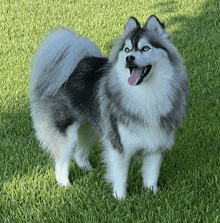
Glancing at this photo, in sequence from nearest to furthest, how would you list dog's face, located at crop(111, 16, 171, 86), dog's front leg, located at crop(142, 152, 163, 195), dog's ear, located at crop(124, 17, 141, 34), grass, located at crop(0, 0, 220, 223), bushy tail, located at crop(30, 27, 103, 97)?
dog's face, located at crop(111, 16, 171, 86) < dog's ear, located at crop(124, 17, 141, 34) < grass, located at crop(0, 0, 220, 223) < dog's front leg, located at crop(142, 152, 163, 195) < bushy tail, located at crop(30, 27, 103, 97)

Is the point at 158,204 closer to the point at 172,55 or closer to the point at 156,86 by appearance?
the point at 156,86

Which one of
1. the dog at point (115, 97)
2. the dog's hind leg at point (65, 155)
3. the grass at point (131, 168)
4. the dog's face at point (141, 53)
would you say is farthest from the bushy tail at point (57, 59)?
the grass at point (131, 168)

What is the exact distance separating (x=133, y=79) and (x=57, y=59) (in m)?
0.91

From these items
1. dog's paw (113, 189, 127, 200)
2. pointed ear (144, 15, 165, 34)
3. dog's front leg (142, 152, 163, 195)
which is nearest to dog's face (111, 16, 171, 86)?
pointed ear (144, 15, 165, 34)

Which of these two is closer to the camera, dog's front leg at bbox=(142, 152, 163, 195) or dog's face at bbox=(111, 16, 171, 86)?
dog's face at bbox=(111, 16, 171, 86)

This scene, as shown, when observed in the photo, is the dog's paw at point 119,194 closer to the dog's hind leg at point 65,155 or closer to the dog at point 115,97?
the dog at point 115,97

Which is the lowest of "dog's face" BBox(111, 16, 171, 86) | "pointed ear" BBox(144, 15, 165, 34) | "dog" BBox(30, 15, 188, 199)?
"dog" BBox(30, 15, 188, 199)

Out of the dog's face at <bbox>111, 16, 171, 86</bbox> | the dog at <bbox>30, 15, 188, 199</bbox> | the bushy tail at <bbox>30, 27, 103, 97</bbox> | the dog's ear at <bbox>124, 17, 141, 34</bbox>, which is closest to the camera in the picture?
the dog's face at <bbox>111, 16, 171, 86</bbox>

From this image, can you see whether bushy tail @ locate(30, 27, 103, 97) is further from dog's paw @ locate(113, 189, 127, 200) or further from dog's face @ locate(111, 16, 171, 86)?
dog's paw @ locate(113, 189, 127, 200)

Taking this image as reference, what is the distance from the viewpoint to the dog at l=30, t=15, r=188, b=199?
2682 millimetres

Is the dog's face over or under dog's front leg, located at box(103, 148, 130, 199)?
over

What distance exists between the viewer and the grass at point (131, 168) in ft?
9.50

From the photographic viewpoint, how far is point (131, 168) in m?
3.57

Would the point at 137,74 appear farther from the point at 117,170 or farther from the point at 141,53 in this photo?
the point at 117,170
